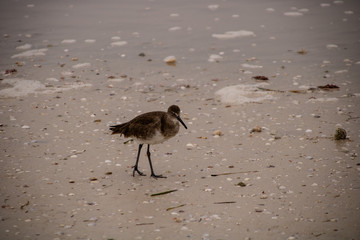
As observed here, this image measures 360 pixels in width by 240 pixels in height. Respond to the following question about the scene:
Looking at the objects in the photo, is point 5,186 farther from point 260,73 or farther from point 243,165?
point 260,73

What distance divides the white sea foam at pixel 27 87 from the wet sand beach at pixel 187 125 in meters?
0.05

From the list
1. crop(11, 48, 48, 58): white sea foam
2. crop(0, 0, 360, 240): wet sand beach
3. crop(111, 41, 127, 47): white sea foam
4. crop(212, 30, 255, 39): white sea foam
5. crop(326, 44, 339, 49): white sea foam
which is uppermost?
crop(212, 30, 255, 39): white sea foam

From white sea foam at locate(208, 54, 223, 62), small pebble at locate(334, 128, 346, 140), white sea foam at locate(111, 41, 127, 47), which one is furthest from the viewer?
white sea foam at locate(111, 41, 127, 47)

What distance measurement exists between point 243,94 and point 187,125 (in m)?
2.08

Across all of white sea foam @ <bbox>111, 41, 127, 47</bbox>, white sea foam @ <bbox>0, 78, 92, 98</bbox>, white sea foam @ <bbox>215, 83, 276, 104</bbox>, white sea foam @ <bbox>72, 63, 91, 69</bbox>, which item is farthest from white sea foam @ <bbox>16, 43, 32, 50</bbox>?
white sea foam @ <bbox>215, 83, 276, 104</bbox>

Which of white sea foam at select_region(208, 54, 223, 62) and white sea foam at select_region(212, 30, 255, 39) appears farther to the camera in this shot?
white sea foam at select_region(212, 30, 255, 39)

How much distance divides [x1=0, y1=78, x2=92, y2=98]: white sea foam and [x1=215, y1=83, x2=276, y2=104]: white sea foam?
361 centimetres

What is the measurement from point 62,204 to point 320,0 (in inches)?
669

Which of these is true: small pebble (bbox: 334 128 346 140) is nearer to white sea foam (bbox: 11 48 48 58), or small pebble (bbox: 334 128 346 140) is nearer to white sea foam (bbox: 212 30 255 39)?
white sea foam (bbox: 212 30 255 39)

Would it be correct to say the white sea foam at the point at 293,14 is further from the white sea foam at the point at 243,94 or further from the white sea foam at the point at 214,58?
the white sea foam at the point at 243,94

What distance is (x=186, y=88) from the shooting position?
1117 centimetres

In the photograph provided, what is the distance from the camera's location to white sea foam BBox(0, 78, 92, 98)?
430 inches

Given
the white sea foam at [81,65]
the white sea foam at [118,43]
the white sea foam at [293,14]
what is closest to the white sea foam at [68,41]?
the white sea foam at [118,43]

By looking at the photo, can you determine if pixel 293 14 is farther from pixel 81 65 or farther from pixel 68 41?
pixel 81 65
